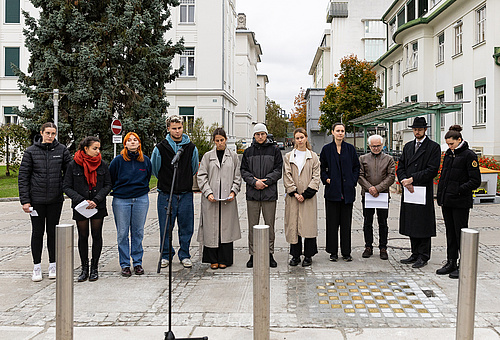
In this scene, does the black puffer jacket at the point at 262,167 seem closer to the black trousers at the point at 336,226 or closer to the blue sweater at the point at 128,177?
the black trousers at the point at 336,226

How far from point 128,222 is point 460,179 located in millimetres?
4819

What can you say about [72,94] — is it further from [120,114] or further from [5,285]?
[5,285]

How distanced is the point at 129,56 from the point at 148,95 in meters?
2.09

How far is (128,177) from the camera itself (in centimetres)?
Answer: 682

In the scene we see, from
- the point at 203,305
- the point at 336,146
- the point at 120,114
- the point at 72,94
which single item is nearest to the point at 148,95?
the point at 120,114

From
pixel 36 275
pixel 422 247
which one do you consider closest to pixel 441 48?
pixel 422 247

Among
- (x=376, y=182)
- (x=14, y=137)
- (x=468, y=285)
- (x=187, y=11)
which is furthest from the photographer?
(x=187, y=11)

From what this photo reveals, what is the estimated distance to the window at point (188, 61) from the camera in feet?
126

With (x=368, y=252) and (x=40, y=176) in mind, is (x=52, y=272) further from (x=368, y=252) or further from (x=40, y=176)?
(x=368, y=252)

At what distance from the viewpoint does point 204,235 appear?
23.6 feet

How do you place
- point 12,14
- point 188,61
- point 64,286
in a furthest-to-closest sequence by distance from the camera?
point 188,61, point 12,14, point 64,286

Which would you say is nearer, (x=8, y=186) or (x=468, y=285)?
(x=468, y=285)

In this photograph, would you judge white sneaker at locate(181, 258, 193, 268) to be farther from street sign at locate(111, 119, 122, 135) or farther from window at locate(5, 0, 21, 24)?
window at locate(5, 0, 21, 24)

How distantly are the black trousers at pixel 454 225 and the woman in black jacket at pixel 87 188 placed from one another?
4921 millimetres
